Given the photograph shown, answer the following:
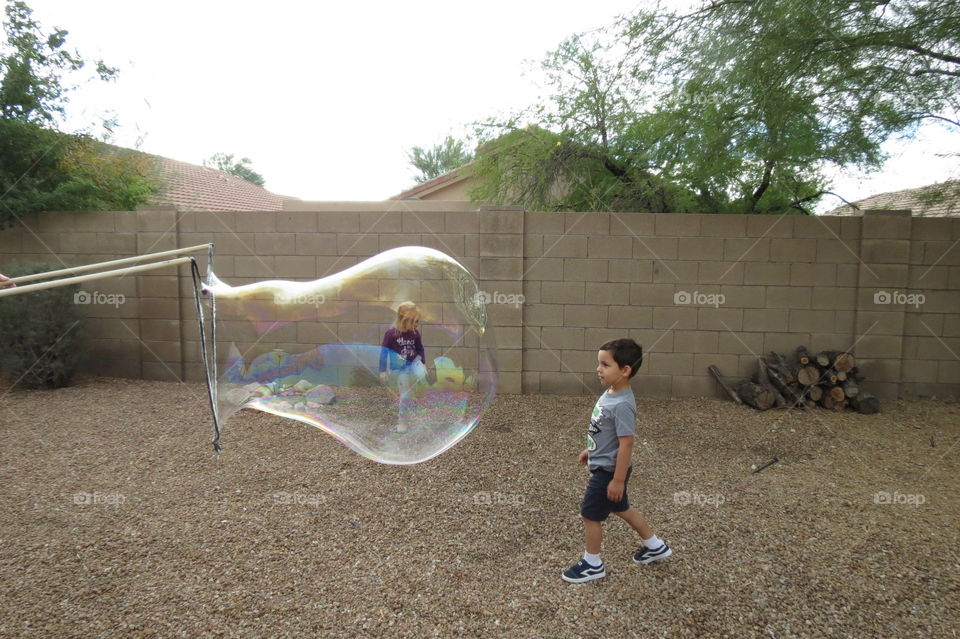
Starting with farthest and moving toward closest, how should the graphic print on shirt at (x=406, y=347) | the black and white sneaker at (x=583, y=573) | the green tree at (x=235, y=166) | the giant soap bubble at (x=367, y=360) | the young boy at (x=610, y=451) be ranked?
the green tree at (x=235, y=166)
the graphic print on shirt at (x=406, y=347)
the giant soap bubble at (x=367, y=360)
the black and white sneaker at (x=583, y=573)
the young boy at (x=610, y=451)

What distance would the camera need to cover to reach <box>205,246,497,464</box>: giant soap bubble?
126 inches

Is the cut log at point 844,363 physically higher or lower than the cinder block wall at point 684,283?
lower

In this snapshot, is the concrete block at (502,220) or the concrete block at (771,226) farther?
the concrete block at (502,220)

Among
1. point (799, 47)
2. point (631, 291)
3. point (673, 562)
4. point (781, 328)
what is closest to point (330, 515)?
point (673, 562)

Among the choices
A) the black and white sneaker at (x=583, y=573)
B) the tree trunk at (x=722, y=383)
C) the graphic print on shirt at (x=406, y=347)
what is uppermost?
the graphic print on shirt at (x=406, y=347)

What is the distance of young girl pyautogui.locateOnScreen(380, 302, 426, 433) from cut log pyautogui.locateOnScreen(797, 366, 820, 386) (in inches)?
194

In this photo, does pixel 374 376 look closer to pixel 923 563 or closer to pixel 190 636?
pixel 190 636

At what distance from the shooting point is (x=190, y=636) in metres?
2.49

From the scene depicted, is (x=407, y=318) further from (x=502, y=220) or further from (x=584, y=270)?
(x=584, y=270)

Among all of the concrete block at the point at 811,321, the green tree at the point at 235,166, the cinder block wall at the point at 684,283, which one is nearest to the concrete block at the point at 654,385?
the cinder block wall at the point at 684,283

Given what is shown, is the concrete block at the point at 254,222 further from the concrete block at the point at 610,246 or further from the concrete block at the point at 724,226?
the concrete block at the point at 724,226

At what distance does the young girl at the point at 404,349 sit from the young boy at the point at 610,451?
1095 mm

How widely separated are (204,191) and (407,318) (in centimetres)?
1689

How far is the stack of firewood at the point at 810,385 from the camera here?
244 inches
